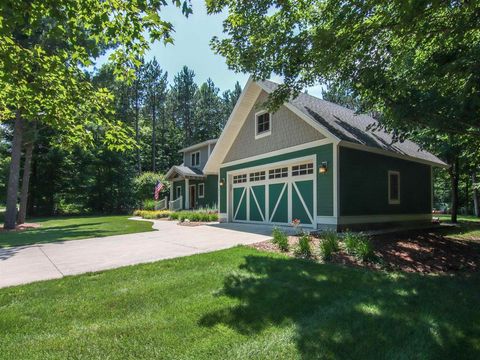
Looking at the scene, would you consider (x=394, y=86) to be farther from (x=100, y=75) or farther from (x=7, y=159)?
(x=7, y=159)

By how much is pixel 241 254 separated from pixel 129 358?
402cm

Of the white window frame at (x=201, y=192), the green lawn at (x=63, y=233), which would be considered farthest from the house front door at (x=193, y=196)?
the green lawn at (x=63, y=233)

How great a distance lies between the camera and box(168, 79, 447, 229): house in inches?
404

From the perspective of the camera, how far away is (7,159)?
24062 millimetres

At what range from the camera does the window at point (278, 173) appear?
12.2 m

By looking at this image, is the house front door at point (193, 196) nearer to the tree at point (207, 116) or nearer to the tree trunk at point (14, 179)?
the tree trunk at point (14, 179)

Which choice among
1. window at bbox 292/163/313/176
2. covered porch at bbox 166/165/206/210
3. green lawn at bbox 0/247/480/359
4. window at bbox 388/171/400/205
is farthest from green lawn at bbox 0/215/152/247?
window at bbox 388/171/400/205

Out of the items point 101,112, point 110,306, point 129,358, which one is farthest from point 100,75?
point 129,358

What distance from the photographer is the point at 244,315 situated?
3572mm

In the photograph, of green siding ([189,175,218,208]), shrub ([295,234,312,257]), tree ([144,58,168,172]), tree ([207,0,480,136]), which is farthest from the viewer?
tree ([144,58,168,172])

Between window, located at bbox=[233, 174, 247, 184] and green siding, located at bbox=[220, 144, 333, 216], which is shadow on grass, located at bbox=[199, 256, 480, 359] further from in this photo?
window, located at bbox=[233, 174, 247, 184]

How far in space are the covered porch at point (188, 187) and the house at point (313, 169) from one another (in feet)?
18.7

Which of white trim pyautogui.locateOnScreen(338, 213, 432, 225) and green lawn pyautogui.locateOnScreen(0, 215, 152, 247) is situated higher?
white trim pyautogui.locateOnScreen(338, 213, 432, 225)

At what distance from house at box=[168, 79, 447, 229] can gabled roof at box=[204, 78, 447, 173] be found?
0.12ft
